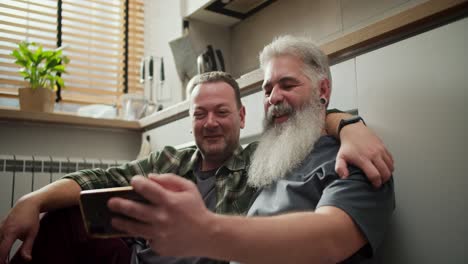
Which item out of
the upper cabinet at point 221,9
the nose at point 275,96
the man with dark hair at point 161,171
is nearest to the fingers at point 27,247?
the man with dark hair at point 161,171

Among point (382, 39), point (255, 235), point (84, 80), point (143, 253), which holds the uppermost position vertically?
point (84, 80)

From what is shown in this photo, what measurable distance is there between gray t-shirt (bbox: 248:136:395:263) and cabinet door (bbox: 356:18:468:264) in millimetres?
149

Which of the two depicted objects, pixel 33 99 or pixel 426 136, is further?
pixel 33 99

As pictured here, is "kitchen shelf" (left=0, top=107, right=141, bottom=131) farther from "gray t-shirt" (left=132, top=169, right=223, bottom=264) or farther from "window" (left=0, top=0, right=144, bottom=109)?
"gray t-shirt" (left=132, top=169, right=223, bottom=264)

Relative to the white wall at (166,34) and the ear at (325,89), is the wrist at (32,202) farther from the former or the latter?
the white wall at (166,34)

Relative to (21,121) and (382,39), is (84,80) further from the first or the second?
(382,39)

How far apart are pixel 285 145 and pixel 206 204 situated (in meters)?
0.31

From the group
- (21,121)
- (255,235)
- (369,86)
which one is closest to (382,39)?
(369,86)

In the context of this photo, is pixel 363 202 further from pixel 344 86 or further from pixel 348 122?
pixel 344 86

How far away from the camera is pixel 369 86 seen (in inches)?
39.6

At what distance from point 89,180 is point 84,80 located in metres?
1.63

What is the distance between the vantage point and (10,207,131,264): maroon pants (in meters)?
0.99

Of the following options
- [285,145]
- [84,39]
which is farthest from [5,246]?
[84,39]

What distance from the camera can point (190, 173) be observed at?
127 centimetres
